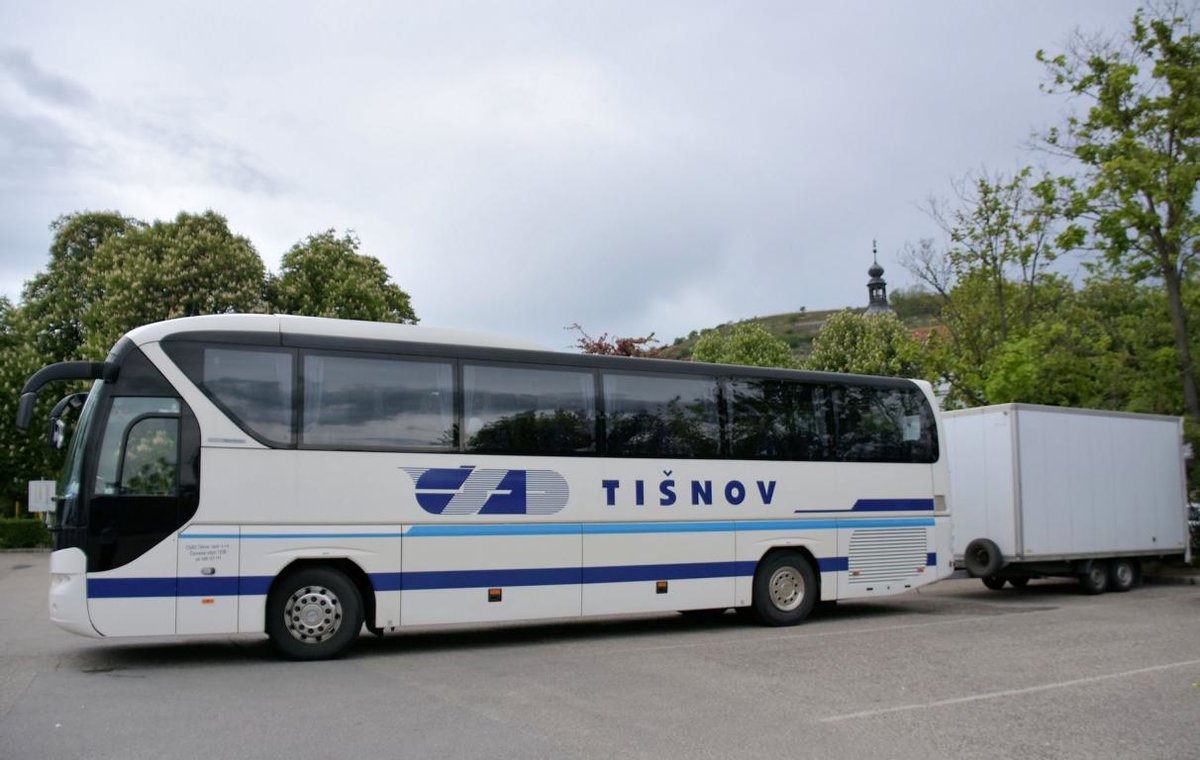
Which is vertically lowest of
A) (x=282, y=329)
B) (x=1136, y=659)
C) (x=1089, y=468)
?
(x=1136, y=659)

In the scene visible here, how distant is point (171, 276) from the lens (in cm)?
3133

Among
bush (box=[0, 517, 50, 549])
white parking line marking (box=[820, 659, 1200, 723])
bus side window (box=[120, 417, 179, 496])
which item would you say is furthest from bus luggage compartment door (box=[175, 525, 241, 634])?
bush (box=[0, 517, 50, 549])

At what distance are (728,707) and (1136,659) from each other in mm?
5118

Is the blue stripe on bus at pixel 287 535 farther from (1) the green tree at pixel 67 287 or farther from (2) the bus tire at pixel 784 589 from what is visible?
(1) the green tree at pixel 67 287

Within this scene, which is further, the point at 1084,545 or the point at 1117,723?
the point at 1084,545

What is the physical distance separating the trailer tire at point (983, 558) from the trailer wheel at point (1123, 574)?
9.38 ft

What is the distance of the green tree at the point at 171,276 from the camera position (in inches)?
1220

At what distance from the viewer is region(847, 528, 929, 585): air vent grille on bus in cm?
1462

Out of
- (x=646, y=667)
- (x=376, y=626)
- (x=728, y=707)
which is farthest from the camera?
(x=376, y=626)

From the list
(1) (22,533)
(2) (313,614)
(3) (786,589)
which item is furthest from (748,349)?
(2) (313,614)

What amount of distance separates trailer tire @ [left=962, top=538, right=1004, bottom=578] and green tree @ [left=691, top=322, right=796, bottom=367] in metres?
34.1

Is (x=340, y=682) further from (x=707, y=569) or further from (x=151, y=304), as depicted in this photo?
(x=151, y=304)

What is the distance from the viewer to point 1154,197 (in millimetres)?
22234

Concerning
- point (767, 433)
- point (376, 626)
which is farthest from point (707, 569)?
point (376, 626)
